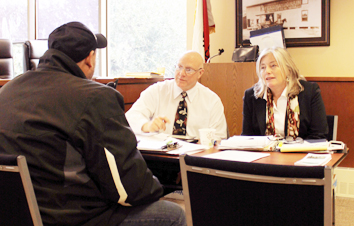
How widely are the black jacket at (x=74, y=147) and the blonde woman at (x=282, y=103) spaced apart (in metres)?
1.37

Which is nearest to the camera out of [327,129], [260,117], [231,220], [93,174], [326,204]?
[326,204]

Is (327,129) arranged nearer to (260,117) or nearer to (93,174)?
(260,117)

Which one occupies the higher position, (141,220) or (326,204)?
(326,204)

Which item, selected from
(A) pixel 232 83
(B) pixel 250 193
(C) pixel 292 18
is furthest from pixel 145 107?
(C) pixel 292 18

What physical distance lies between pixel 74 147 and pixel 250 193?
0.61 metres

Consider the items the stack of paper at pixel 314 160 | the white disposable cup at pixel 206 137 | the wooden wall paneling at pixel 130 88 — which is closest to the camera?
the stack of paper at pixel 314 160

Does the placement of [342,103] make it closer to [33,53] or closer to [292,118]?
[292,118]

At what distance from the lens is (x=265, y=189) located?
0.92 m

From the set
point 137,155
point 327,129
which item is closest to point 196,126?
point 327,129

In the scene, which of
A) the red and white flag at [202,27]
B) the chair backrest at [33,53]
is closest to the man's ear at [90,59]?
the chair backrest at [33,53]

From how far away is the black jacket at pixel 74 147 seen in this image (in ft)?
3.80

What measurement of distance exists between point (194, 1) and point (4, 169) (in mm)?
3628

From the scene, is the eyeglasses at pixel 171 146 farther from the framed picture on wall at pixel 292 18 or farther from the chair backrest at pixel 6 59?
the chair backrest at pixel 6 59

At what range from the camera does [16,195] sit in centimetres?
108
